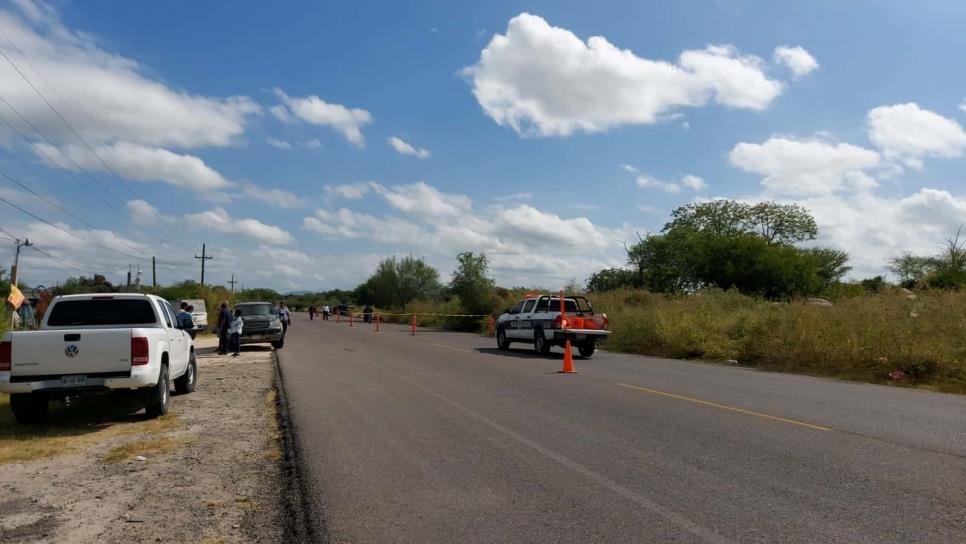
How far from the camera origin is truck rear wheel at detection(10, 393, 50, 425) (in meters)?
9.97

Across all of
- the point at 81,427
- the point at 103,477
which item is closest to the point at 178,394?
the point at 81,427

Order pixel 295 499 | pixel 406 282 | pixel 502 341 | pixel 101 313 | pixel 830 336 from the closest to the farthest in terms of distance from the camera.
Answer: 1. pixel 295 499
2. pixel 101 313
3. pixel 830 336
4. pixel 502 341
5. pixel 406 282

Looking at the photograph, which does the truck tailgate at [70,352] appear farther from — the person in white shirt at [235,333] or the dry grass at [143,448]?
the person in white shirt at [235,333]

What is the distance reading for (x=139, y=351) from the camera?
10.1 m

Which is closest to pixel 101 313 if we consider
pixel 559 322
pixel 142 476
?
pixel 142 476

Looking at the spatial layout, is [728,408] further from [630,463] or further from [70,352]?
[70,352]

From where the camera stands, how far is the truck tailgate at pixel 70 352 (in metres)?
9.67

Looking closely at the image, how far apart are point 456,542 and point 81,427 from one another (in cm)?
762

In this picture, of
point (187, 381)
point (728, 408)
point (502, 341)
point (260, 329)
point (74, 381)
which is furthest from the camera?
point (502, 341)

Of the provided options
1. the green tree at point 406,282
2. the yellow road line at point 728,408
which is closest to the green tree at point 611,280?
the green tree at point 406,282

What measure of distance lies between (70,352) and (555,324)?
15451 millimetres

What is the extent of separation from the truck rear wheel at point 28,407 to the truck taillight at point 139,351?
1.23 m

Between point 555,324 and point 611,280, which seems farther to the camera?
point 611,280

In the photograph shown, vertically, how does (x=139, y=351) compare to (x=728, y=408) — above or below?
above
